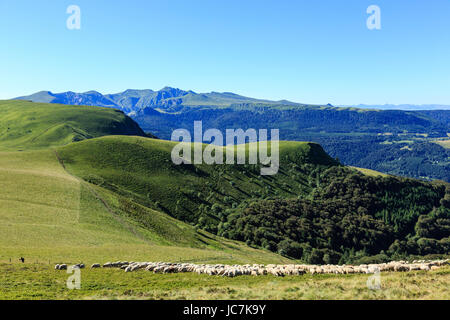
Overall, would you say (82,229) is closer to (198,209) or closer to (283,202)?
(198,209)

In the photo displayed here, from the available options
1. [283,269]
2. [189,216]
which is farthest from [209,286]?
[189,216]

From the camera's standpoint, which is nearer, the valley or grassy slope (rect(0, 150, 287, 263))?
the valley

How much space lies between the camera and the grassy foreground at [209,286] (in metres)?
25.2

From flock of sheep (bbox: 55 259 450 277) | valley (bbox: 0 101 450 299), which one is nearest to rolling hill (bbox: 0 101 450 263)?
valley (bbox: 0 101 450 299)

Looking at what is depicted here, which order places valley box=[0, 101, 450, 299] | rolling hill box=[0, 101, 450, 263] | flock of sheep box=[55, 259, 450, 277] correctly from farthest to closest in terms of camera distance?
rolling hill box=[0, 101, 450, 263], valley box=[0, 101, 450, 299], flock of sheep box=[55, 259, 450, 277]

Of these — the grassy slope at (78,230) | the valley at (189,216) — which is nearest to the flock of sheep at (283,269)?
the valley at (189,216)

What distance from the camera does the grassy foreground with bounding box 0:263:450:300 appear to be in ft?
82.7

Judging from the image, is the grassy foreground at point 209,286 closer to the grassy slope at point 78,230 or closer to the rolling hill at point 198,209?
the grassy slope at point 78,230

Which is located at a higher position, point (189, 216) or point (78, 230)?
point (78, 230)

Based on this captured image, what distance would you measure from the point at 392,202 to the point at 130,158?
129m

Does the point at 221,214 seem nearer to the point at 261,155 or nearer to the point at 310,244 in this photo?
the point at 310,244

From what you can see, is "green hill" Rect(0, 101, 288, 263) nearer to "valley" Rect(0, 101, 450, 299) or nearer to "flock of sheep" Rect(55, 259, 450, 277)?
"valley" Rect(0, 101, 450, 299)

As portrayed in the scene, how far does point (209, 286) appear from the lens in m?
30.2

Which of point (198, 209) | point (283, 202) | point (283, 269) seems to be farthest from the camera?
point (283, 202)
